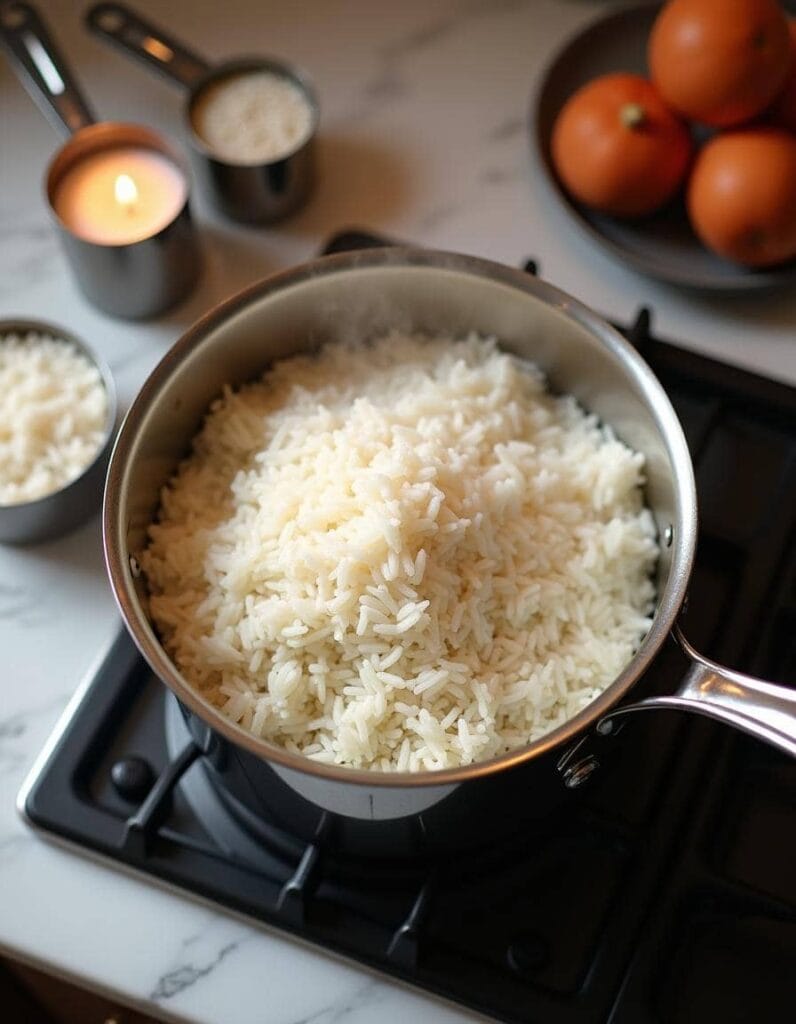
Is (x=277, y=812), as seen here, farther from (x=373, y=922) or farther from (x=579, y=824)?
(x=579, y=824)

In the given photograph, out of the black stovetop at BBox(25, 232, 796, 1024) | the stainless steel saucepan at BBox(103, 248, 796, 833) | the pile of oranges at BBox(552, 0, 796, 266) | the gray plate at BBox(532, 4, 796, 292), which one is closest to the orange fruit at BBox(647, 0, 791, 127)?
the pile of oranges at BBox(552, 0, 796, 266)

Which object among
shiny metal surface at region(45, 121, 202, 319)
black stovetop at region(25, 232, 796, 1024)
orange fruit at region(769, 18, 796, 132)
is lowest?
black stovetop at region(25, 232, 796, 1024)

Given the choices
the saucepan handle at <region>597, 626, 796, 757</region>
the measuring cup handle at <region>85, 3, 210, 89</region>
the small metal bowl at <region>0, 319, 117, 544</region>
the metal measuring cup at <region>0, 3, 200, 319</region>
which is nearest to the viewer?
the saucepan handle at <region>597, 626, 796, 757</region>

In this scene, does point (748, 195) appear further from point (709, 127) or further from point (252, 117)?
point (252, 117)

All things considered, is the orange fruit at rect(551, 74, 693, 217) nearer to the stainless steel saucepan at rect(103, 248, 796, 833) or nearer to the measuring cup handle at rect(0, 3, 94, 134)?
the stainless steel saucepan at rect(103, 248, 796, 833)

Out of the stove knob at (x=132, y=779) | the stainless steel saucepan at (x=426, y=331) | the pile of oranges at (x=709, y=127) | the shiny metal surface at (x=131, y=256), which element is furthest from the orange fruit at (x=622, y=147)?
the stove knob at (x=132, y=779)

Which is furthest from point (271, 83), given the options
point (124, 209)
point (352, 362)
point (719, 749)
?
point (719, 749)

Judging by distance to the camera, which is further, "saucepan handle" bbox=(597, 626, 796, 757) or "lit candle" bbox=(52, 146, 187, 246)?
"lit candle" bbox=(52, 146, 187, 246)
